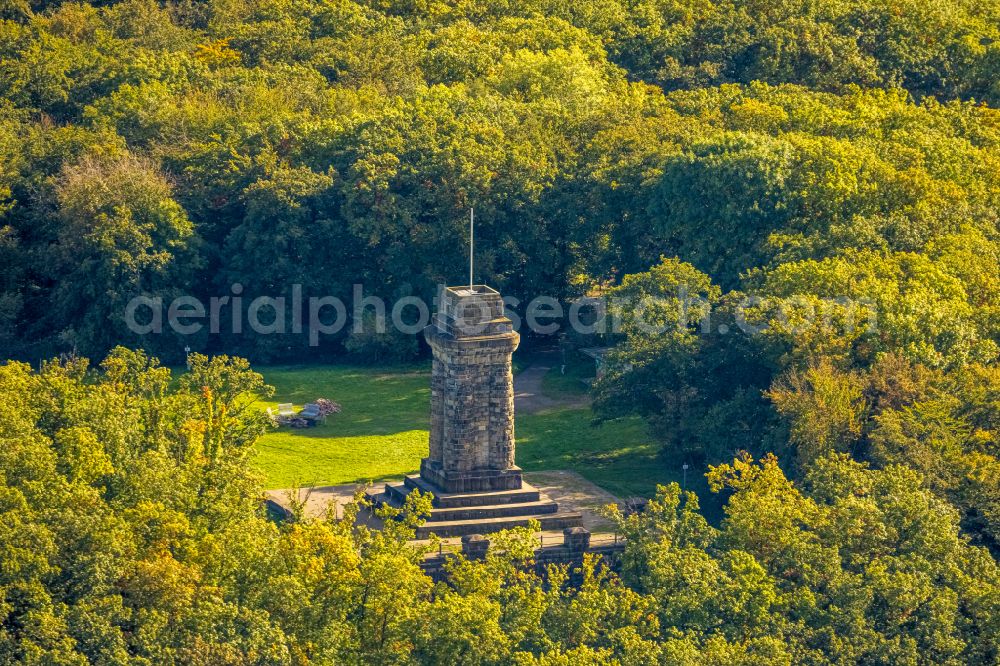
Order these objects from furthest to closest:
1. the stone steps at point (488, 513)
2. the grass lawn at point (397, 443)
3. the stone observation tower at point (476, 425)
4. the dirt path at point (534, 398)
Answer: the dirt path at point (534, 398)
the grass lawn at point (397, 443)
the stone observation tower at point (476, 425)
the stone steps at point (488, 513)

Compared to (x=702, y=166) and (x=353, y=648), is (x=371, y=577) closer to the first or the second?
(x=353, y=648)

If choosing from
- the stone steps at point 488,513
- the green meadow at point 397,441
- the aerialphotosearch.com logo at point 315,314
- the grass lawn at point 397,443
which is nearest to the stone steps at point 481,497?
the stone steps at point 488,513

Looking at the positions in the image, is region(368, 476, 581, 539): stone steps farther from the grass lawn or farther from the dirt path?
the dirt path

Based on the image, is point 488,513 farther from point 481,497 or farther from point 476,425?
point 476,425

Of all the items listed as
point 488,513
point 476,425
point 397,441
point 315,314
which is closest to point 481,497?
point 488,513

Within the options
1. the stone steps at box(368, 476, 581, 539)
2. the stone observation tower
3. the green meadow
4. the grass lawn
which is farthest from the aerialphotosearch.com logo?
the stone steps at box(368, 476, 581, 539)

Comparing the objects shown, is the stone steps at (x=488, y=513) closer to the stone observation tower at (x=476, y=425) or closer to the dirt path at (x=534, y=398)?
the stone observation tower at (x=476, y=425)
